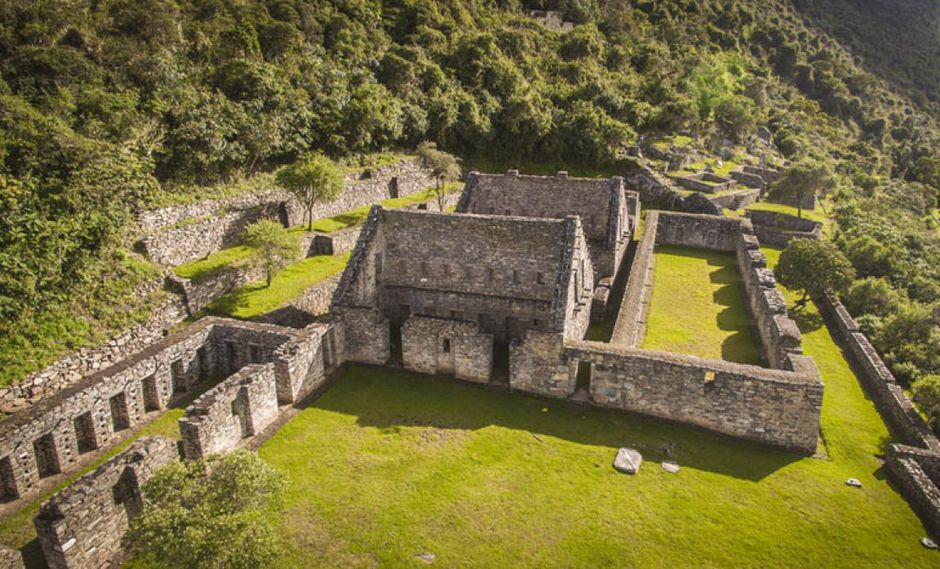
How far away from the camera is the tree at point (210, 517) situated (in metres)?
11.9

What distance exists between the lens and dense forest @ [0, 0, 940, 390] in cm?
2545

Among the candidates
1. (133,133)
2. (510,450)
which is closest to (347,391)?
(510,450)

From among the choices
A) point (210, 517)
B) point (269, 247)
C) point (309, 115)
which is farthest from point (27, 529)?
point (309, 115)

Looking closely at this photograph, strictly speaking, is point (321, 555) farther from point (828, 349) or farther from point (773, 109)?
point (773, 109)

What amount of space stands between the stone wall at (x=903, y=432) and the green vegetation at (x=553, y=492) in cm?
53

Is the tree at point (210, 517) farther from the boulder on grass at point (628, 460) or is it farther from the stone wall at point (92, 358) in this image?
the boulder on grass at point (628, 460)

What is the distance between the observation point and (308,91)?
49594 mm

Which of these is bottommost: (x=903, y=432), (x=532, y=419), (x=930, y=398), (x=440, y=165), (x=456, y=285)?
(x=903, y=432)

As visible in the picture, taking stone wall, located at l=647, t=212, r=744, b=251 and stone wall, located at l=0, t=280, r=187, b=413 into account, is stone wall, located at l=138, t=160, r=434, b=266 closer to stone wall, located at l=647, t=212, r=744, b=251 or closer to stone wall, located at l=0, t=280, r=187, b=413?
stone wall, located at l=0, t=280, r=187, b=413

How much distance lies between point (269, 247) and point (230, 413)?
44.0 feet

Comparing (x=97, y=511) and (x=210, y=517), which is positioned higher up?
(x=210, y=517)

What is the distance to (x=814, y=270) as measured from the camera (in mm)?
33969

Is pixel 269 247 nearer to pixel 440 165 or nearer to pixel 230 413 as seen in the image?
pixel 230 413

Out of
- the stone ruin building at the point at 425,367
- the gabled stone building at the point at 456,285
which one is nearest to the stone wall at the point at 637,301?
the stone ruin building at the point at 425,367
